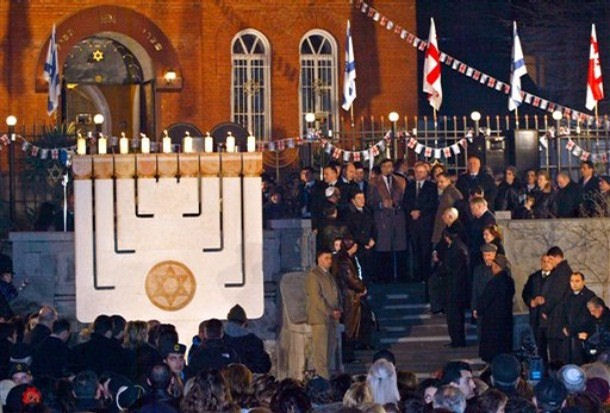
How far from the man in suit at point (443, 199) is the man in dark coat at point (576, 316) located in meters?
3.46

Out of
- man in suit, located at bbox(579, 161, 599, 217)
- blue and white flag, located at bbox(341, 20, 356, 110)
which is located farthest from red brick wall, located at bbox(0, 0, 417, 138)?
man in suit, located at bbox(579, 161, 599, 217)

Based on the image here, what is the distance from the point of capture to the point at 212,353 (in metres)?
17.2

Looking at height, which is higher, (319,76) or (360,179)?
(319,76)

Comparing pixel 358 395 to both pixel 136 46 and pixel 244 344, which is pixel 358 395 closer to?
pixel 244 344

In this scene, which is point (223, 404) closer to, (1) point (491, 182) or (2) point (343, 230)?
(2) point (343, 230)

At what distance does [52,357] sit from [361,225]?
8.40 meters

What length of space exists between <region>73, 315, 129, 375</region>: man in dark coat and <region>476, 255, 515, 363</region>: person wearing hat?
6.96 meters

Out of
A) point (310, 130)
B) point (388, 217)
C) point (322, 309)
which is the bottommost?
point (322, 309)

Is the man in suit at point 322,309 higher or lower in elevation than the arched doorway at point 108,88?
lower

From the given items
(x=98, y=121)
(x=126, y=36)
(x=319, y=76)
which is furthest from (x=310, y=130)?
(x=98, y=121)

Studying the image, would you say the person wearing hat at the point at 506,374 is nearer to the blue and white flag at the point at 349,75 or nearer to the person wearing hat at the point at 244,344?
the person wearing hat at the point at 244,344

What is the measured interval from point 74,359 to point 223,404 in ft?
12.6

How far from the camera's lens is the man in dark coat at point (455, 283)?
78.2 ft

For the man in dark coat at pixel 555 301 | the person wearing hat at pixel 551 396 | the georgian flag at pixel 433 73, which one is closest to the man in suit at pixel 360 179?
the man in dark coat at pixel 555 301
